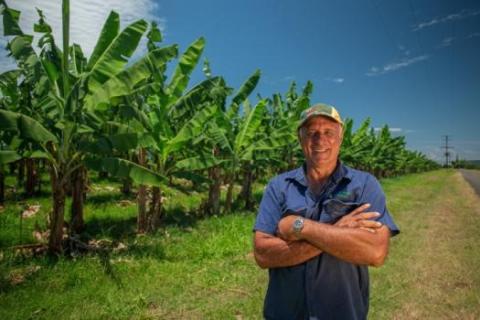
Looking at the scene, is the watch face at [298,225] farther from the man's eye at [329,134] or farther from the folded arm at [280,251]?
the man's eye at [329,134]

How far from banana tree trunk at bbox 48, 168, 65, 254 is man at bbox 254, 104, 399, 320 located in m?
5.13

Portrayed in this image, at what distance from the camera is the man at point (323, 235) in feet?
6.74

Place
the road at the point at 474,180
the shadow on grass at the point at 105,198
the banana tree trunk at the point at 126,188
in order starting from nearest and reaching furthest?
the shadow on grass at the point at 105,198 → the banana tree trunk at the point at 126,188 → the road at the point at 474,180

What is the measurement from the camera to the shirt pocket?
2.20m

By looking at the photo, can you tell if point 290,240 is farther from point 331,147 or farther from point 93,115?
point 93,115

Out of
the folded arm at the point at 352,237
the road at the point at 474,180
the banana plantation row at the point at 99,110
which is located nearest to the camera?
the folded arm at the point at 352,237

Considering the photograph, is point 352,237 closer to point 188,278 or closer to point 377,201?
point 377,201

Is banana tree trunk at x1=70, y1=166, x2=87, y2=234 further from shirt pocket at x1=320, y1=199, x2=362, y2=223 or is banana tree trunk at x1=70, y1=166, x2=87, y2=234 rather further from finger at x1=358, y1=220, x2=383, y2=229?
finger at x1=358, y1=220, x2=383, y2=229

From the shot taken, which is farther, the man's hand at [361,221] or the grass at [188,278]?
the grass at [188,278]

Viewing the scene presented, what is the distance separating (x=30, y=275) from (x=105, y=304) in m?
1.62

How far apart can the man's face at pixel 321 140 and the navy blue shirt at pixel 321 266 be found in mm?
112

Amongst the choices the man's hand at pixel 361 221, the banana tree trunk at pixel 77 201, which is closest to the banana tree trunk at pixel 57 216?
the banana tree trunk at pixel 77 201

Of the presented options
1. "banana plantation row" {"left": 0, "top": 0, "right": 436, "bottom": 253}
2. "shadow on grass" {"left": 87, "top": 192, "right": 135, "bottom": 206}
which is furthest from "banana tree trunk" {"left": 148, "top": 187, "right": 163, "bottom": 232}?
"shadow on grass" {"left": 87, "top": 192, "right": 135, "bottom": 206}

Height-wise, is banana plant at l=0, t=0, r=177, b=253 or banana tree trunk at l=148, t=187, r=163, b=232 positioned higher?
banana plant at l=0, t=0, r=177, b=253
